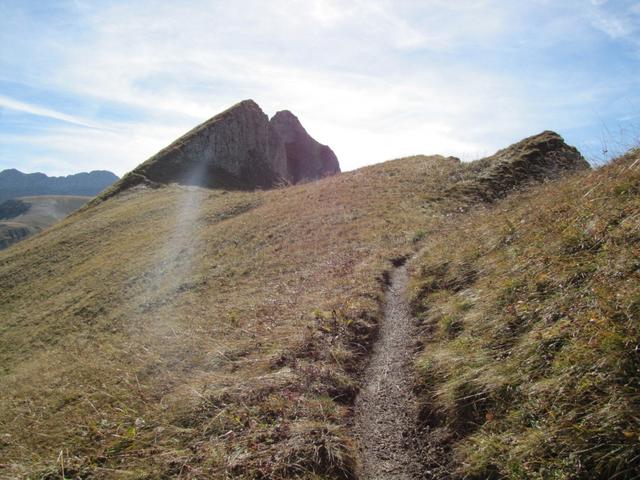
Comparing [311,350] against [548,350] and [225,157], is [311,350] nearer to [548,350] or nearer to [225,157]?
[548,350]

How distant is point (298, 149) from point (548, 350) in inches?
4755

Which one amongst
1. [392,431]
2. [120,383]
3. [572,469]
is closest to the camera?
[572,469]

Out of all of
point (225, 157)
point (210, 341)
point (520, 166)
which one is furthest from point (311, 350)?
point (225, 157)

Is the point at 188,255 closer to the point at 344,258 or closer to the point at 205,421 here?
the point at 344,258

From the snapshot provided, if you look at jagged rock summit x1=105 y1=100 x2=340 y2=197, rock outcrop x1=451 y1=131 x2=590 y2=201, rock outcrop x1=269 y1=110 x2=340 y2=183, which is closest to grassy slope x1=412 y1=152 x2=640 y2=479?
rock outcrop x1=451 y1=131 x2=590 y2=201

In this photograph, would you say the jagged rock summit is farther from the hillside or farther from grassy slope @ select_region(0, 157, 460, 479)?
the hillside

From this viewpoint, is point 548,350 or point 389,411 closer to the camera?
point 548,350

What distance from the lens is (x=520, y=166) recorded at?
97.1 ft

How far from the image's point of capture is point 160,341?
44.0 ft

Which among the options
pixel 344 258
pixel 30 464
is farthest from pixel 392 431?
pixel 344 258

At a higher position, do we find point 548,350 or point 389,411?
point 548,350

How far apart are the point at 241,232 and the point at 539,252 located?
2232 cm

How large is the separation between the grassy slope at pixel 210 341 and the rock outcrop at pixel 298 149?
88182 mm

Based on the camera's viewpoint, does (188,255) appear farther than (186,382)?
Yes
